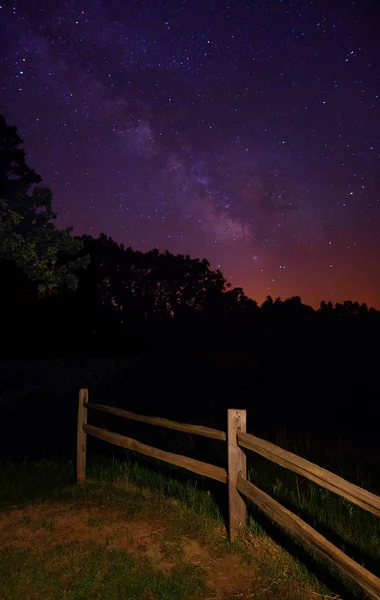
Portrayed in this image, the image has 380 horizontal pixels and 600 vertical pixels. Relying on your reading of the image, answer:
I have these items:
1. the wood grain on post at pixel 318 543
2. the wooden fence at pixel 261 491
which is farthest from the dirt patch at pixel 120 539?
the wood grain on post at pixel 318 543

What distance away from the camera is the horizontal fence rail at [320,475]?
2.99 metres

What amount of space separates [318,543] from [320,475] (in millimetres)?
516

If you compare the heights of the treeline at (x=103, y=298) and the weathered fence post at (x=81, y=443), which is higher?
the treeline at (x=103, y=298)

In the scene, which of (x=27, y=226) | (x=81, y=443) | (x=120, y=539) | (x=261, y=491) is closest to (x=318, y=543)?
(x=261, y=491)

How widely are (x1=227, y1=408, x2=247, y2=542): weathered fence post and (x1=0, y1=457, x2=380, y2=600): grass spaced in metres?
0.17

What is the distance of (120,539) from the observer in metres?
5.21

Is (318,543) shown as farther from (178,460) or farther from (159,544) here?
(178,460)

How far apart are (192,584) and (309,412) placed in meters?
12.6

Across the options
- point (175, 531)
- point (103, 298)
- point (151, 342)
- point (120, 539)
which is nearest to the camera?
point (120, 539)

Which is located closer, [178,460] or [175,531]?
[175,531]

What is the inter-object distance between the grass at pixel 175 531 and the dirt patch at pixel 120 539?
30mm

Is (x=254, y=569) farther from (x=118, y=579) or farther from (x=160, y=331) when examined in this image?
(x=160, y=331)

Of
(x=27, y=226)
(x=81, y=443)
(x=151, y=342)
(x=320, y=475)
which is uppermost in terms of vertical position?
(x=27, y=226)

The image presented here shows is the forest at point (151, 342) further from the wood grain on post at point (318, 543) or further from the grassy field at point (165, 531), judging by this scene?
the wood grain on post at point (318, 543)
